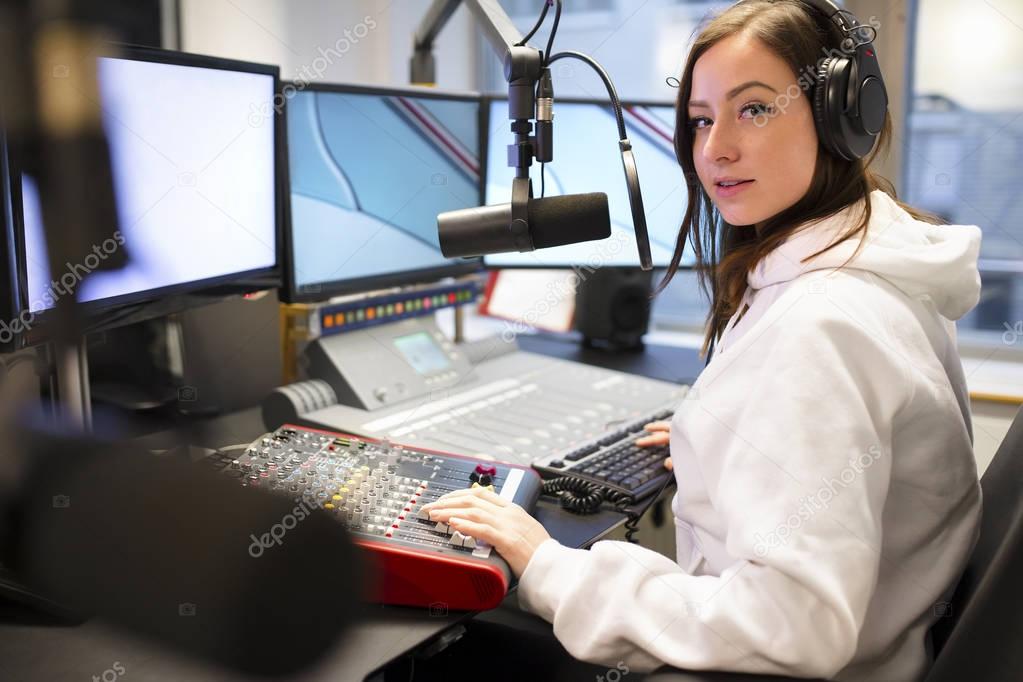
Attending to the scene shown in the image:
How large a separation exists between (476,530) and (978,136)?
1.74 metres

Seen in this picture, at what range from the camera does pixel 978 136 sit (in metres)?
2.04

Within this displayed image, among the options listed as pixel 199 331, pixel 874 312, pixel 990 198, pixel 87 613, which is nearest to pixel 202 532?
pixel 87 613

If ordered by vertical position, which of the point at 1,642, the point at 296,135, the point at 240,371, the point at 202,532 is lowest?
the point at 1,642

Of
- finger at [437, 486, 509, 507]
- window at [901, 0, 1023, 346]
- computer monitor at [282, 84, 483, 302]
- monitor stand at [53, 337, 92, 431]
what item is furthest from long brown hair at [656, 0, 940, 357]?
window at [901, 0, 1023, 346]

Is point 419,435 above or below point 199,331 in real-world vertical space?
below

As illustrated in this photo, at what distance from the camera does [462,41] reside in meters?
2.67

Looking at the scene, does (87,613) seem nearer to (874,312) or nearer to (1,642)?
(1,642)

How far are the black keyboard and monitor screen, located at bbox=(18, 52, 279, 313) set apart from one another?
0.57 metres

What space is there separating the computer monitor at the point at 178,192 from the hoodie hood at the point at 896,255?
71cm

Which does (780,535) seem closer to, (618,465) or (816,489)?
(816,489)

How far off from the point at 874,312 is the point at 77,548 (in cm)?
73

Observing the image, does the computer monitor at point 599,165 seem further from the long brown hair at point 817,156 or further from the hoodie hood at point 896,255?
the hoodie hood at point 896,255

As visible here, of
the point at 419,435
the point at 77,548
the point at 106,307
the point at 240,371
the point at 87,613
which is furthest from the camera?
the point at 240,371

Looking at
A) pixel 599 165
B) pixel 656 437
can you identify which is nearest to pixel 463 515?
pixel 656 437
